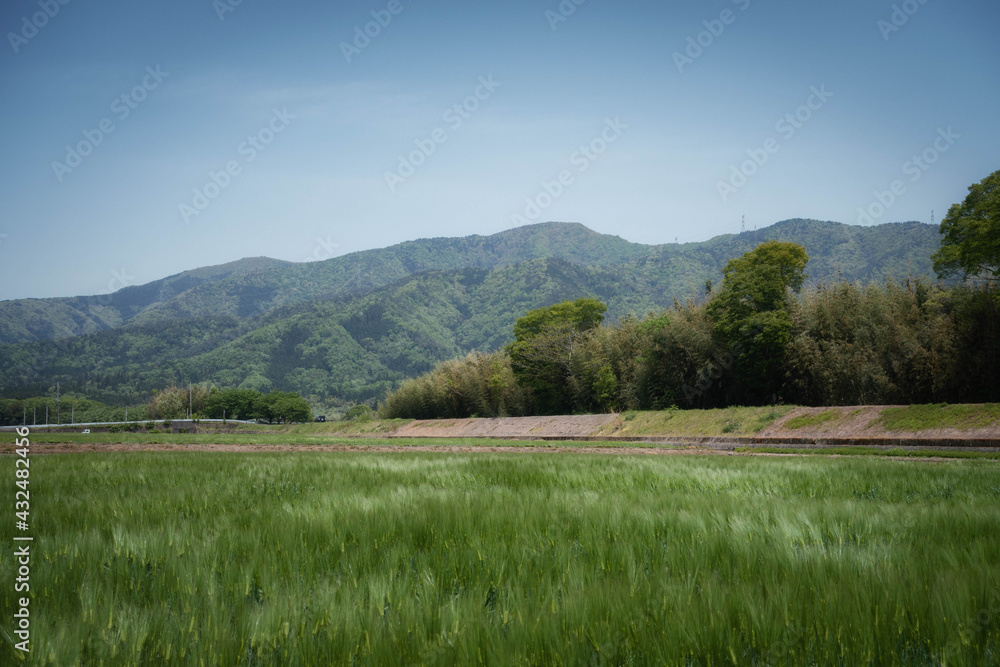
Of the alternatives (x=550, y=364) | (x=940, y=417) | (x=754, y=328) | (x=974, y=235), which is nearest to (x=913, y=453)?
(x=940, y=417)

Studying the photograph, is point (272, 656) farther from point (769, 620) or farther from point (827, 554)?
point (827, 554)

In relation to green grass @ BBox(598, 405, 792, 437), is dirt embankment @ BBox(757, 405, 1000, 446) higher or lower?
higher

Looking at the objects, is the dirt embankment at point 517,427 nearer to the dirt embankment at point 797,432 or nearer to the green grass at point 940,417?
the dirt embankment at point 797,432

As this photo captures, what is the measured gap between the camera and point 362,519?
14.2 ft

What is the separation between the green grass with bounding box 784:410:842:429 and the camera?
23609 millimetres

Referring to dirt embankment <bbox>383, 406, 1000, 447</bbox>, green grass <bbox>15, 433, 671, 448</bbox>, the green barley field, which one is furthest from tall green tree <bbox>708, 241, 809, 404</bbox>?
the green barley field

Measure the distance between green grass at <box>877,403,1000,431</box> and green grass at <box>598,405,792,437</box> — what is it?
574 cm

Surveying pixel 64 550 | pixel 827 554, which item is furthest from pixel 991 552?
pixel 64 550

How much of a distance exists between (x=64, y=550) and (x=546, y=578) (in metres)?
3.06

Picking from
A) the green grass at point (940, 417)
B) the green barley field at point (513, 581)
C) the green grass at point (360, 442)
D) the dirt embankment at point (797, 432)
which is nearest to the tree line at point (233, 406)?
the green grass at point (360, 442)

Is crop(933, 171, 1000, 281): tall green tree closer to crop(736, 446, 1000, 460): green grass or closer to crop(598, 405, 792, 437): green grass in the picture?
crop(598, 405, 792, 437): green grass

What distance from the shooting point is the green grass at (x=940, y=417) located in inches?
738

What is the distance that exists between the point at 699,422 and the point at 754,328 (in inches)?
317

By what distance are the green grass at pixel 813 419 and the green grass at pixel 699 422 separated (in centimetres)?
122
